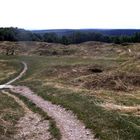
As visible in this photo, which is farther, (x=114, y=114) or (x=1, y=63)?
(x=1, y=63)

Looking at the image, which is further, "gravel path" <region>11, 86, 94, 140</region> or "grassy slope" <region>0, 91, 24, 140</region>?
"grassy slope" <region>0, 91, 24, 140</region>

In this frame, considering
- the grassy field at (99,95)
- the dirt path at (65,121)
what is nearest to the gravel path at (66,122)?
the dirt path at (65,121)

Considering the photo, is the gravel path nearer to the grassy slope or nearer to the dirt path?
the dirt path

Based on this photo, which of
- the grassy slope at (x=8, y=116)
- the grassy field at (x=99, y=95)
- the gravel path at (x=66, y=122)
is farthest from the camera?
the grassy slope at (x=8, y=116)

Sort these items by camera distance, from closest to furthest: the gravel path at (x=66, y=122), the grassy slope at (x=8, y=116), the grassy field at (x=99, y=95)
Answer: the gravel path at (x=66, y=122), the grassy field at (x=99, y=95), the grassy slope at (x=8, y=116)

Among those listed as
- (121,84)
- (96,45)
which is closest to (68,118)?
(121,84)

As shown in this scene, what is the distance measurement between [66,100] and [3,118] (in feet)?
30.2

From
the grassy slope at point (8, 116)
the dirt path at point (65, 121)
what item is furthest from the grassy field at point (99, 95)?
the grassy slope at point (8, 116)

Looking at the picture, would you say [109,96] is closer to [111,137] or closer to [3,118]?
[3,118]

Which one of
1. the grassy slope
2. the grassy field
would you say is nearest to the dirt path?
the grassy field

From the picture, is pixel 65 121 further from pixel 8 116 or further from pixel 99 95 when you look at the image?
pixel 99 95

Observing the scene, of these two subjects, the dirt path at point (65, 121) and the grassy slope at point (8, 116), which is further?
the grassy slope at point (8, 116)

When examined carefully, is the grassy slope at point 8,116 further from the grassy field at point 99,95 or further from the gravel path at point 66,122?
the grassy field at point 99,95

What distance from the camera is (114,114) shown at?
29578 mm
